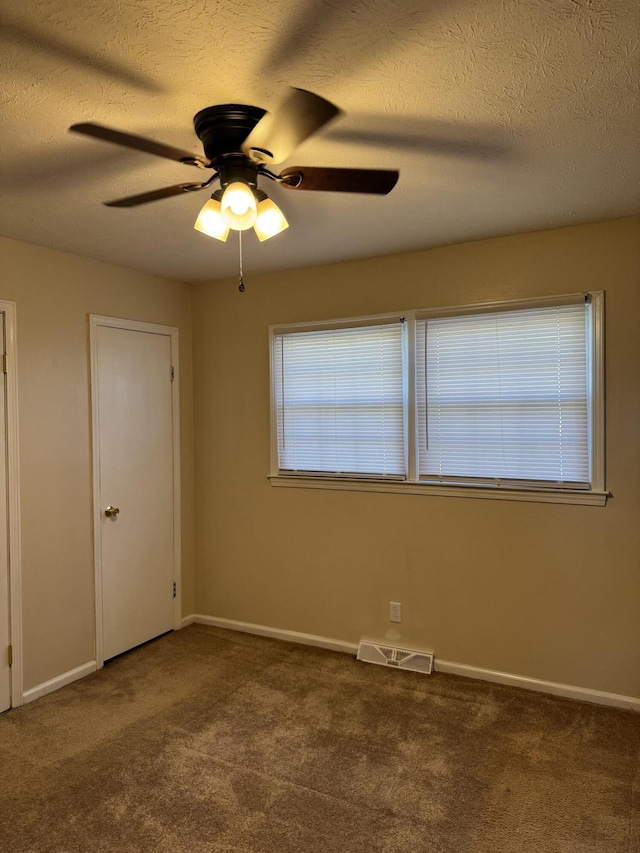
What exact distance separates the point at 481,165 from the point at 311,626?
2959mm

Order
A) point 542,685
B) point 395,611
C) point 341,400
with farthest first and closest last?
point 341,400
point 395,611
point 542,685

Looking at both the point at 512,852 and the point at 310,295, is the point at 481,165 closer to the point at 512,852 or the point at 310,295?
the point at 310,295

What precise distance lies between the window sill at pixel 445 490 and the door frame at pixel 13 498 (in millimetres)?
1590

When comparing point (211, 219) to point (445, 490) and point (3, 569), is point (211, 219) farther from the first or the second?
point (3, 569)

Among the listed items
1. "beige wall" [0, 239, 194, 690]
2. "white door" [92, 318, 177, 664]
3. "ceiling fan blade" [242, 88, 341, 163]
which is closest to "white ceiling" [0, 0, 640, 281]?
"ceiling fan blade" [242, 88, 341, 163]

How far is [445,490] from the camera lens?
3383 mm

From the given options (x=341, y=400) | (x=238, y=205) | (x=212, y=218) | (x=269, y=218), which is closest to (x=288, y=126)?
(x=238, y=205)

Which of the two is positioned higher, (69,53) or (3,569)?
(69,53)

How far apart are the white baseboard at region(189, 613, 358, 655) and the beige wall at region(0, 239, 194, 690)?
955 mm

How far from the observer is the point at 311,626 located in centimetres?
385

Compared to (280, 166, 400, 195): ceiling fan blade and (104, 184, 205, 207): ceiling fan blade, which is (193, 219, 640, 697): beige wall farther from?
(104, 184, 205, 207): ceiling fan blade

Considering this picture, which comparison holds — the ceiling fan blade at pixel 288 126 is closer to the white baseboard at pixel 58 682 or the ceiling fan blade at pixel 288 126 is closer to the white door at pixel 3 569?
the white door at pixel 3 569

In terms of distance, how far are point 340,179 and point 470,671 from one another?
9.23 feet

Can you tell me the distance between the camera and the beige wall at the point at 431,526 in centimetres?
295
